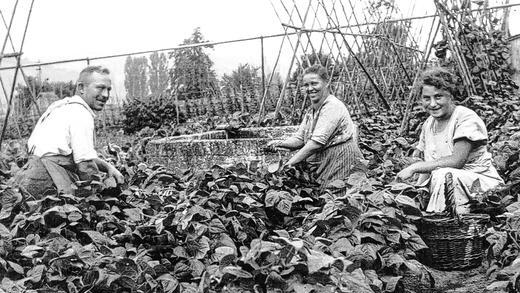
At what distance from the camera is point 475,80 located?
9.29 meters

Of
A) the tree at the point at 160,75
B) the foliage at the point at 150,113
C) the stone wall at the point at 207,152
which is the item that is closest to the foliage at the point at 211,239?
the stone wall at the point at 207,152

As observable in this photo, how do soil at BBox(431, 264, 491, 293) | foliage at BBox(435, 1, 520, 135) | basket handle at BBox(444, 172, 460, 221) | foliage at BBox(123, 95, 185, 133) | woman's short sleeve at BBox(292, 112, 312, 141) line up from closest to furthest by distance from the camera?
1. soil at BBox(431, 264, 491, 293)
2. basket handle at BBox(444, 172, 460, 221)
3. woman's short sleeve at BBox(292, 112, 312, 141)
4. foliage at BBox(435, 1, 520, 135)
5. foliage at BBox(123, 95, 185, 133)

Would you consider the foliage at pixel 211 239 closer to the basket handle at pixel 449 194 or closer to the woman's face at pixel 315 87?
the basket handle at pixel 449 194

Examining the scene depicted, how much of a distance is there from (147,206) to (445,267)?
174 cm

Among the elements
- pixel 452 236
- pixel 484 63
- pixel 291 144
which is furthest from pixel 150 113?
pixel 452 236

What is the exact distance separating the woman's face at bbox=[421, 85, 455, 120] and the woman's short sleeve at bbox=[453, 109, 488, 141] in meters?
0.11

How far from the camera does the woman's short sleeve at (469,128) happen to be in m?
4.17

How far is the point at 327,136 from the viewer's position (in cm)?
484

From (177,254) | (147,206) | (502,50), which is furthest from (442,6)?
(177,254)

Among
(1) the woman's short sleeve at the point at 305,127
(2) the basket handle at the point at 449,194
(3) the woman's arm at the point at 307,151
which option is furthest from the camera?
(1) the woman's short sleeve at the point at 305,127

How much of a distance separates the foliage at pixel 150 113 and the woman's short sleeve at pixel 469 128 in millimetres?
9909

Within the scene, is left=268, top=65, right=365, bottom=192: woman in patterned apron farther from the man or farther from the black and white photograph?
the man

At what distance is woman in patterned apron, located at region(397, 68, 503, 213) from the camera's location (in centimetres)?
399

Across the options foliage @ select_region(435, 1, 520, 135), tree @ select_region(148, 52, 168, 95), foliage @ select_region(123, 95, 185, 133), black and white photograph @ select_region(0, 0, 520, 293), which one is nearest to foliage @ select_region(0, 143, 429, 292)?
black and white photograph @ select_region(0, 0, 520, 293)
